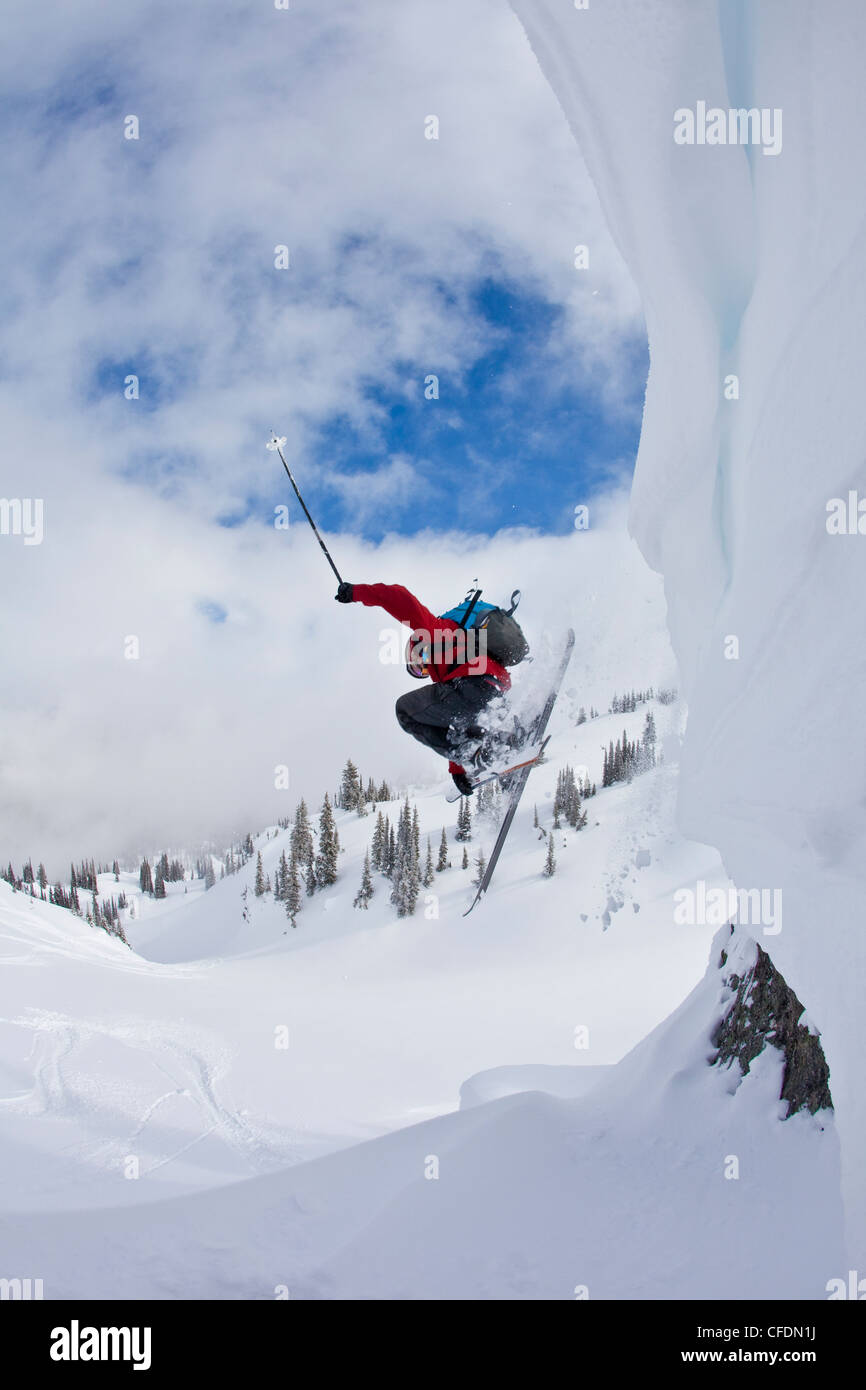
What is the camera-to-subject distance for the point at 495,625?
8.12 m

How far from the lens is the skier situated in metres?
7.48

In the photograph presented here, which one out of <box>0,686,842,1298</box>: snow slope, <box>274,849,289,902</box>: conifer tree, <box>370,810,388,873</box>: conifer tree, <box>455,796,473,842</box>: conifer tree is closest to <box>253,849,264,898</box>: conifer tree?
<box>274,849,289,902</box>: conifer tree

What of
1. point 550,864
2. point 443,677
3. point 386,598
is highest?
point 386,598

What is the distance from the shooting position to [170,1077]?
13.8m

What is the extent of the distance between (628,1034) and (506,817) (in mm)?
18431

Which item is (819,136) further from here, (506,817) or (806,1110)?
(506,817)

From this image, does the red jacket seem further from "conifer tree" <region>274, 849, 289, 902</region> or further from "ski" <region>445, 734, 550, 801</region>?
"conifer tree" <region>274, 849, 289, 902</region>

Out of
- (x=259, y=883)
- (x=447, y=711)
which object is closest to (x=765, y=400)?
(x=447, y=711)

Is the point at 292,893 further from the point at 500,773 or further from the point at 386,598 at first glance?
the point at 386,598

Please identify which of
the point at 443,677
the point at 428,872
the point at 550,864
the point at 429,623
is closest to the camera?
the point at 429,623

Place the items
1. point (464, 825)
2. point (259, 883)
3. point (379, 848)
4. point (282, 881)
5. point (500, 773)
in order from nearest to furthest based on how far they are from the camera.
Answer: point (500, 773)
point (464, 825)
point (379, 848)
point (282, 881)
point (259, 883)

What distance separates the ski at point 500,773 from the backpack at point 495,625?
1758mm

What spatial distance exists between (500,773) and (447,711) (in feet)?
5.43
